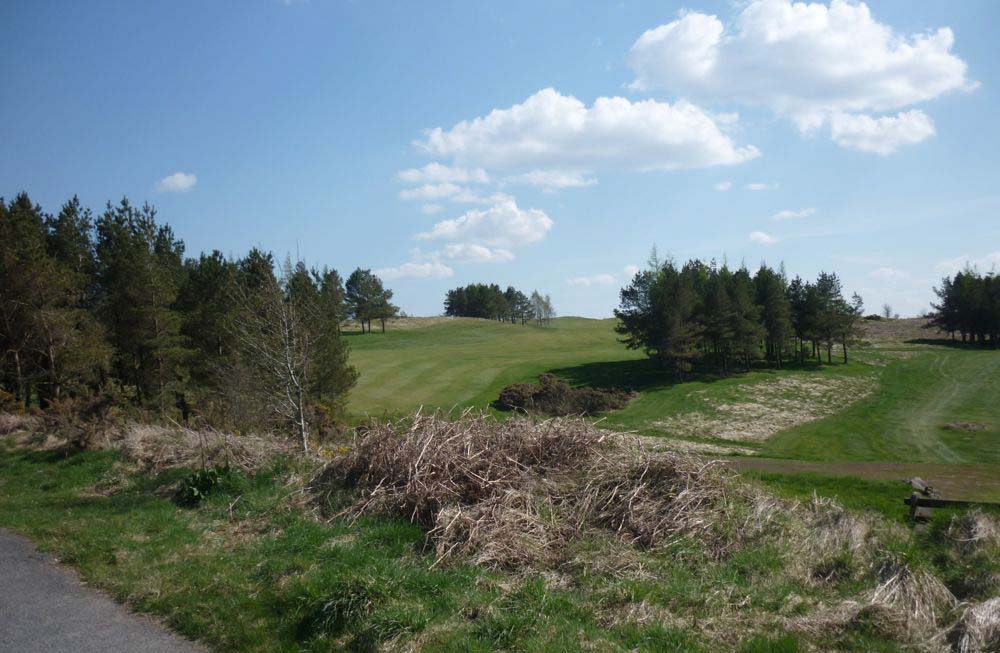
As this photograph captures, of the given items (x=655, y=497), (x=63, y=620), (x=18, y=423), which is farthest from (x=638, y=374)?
(x=63, y=620)

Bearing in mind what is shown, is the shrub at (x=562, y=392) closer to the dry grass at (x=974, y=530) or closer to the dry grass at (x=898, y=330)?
the dry grass at (x=974, y=530)

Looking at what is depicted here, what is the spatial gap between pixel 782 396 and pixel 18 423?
43948 millimetres

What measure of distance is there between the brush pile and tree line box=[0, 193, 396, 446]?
4.87 m

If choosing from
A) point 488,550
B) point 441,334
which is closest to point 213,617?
point 488,550

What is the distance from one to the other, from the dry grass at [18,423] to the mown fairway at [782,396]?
13.1 meters

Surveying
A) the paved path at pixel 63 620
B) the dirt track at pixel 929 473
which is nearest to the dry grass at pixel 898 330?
the dirt track at pixel 929 473

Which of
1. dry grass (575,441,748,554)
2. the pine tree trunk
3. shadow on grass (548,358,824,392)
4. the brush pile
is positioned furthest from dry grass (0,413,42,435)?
shadow on grass (548,358,824,392)

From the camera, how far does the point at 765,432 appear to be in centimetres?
3484

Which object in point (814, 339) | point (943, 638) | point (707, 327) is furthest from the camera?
point (814, 339)

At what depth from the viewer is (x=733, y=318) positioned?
5275cm

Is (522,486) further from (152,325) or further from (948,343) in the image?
(948,343)

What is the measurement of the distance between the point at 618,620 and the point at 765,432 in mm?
33354

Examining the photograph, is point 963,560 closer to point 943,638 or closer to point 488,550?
point 943,638

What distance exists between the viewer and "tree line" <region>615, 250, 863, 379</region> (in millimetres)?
51594
